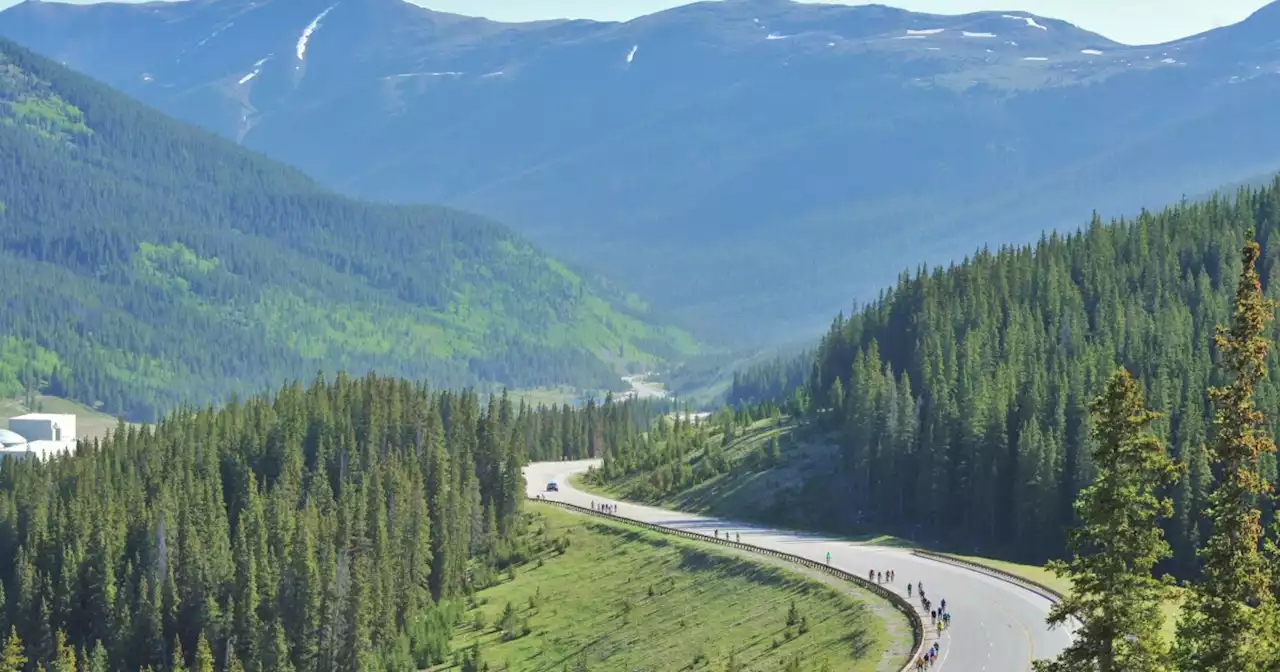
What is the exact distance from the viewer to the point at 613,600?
165 metres

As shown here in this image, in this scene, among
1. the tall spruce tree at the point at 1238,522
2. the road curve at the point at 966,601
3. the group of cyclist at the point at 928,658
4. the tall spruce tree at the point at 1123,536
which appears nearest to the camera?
the tall spruce tree at the point at 1238,522

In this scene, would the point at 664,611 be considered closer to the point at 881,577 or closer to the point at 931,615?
the point at 881,577

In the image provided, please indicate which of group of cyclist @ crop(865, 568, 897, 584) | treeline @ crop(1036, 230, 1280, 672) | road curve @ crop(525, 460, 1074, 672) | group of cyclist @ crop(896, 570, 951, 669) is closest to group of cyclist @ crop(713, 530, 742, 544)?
road curve @ crop(525, 460, 1074, 672)

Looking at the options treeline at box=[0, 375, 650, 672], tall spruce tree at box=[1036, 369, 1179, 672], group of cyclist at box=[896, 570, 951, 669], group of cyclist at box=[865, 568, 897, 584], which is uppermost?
tall spruce tree at box=[1036, 369, 1179, 672]

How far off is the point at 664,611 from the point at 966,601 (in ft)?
110

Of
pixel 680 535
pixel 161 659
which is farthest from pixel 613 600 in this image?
pixel 161 659

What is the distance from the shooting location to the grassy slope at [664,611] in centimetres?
12519

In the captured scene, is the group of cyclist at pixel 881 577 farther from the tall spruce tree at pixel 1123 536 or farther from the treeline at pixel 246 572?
the tall spruce tree at pixel 1123 536

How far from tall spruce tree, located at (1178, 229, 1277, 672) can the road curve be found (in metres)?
46.1

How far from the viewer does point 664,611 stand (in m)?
156

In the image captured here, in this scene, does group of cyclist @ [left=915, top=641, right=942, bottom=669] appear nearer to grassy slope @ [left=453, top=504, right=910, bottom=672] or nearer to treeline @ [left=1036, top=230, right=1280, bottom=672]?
grassy slope @ [left=453, top=504, right=910, bottom=672]

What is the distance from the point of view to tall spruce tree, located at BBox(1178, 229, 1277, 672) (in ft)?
187

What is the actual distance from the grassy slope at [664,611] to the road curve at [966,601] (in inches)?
162

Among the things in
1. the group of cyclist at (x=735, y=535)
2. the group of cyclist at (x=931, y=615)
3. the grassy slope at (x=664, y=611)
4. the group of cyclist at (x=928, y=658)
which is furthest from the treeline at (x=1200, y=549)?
the group of cyclist at (x=735, y=535)
